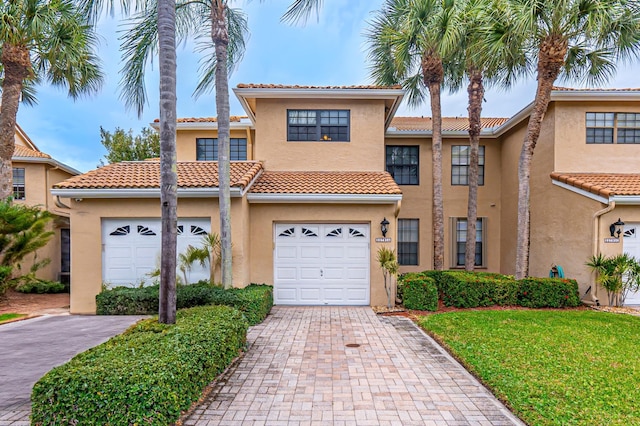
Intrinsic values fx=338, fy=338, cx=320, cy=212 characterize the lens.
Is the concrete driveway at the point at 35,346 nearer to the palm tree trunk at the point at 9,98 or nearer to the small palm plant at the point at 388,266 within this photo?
the palm tree trunk at the point at 9,98

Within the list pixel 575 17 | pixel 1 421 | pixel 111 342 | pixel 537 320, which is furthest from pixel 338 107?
pixel 1 421

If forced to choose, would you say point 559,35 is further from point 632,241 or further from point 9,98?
point 9,98

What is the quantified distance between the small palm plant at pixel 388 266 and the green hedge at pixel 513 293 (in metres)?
1.85

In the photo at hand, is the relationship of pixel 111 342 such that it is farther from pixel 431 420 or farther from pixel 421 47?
pixel 421 47

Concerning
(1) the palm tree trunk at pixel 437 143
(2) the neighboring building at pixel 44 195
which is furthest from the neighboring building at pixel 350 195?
(2) the neighboring building at pixel 44 195

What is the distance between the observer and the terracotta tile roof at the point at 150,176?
31.4 feet

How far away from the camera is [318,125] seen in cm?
1265

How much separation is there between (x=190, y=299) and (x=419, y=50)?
11260 mm

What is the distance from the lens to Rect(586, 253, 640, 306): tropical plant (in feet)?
33.9

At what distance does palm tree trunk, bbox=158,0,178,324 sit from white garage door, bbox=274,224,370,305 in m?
5.38

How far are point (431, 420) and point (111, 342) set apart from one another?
4.40 metres

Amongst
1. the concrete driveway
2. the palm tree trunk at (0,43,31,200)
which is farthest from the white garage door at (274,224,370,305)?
the palm tree trunk at (0,43,31,200)

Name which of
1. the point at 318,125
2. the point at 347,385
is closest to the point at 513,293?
the point at 347,385

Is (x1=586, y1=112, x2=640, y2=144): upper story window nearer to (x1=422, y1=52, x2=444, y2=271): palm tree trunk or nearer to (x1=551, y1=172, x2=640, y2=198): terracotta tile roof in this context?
(x1=551, y1=172, x2=640, y2=198): terracotta tile roof
